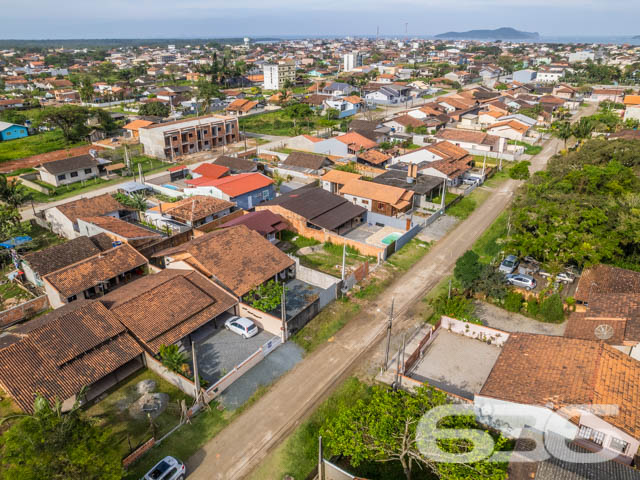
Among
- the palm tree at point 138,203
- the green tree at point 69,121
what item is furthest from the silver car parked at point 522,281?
the green tree at point 69,121

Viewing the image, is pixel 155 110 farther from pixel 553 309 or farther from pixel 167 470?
pixel 167 470

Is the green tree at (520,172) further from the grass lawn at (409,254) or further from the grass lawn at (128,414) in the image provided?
the grass lawn at (128,414)

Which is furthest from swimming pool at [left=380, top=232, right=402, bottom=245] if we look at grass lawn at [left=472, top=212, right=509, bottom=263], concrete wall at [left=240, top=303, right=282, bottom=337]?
concrete wall at [left=240, top=303, right=282, bottom=337]

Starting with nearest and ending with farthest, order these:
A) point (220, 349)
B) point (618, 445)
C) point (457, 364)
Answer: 1. point (618, 445)
2. point (457, 364)
3. point (220, 349)

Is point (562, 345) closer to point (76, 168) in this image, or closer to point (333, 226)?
point (333, 226)

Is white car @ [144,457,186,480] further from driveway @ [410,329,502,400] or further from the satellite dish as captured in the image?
the satellite dish

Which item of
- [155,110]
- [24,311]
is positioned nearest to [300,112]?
[155,110]
